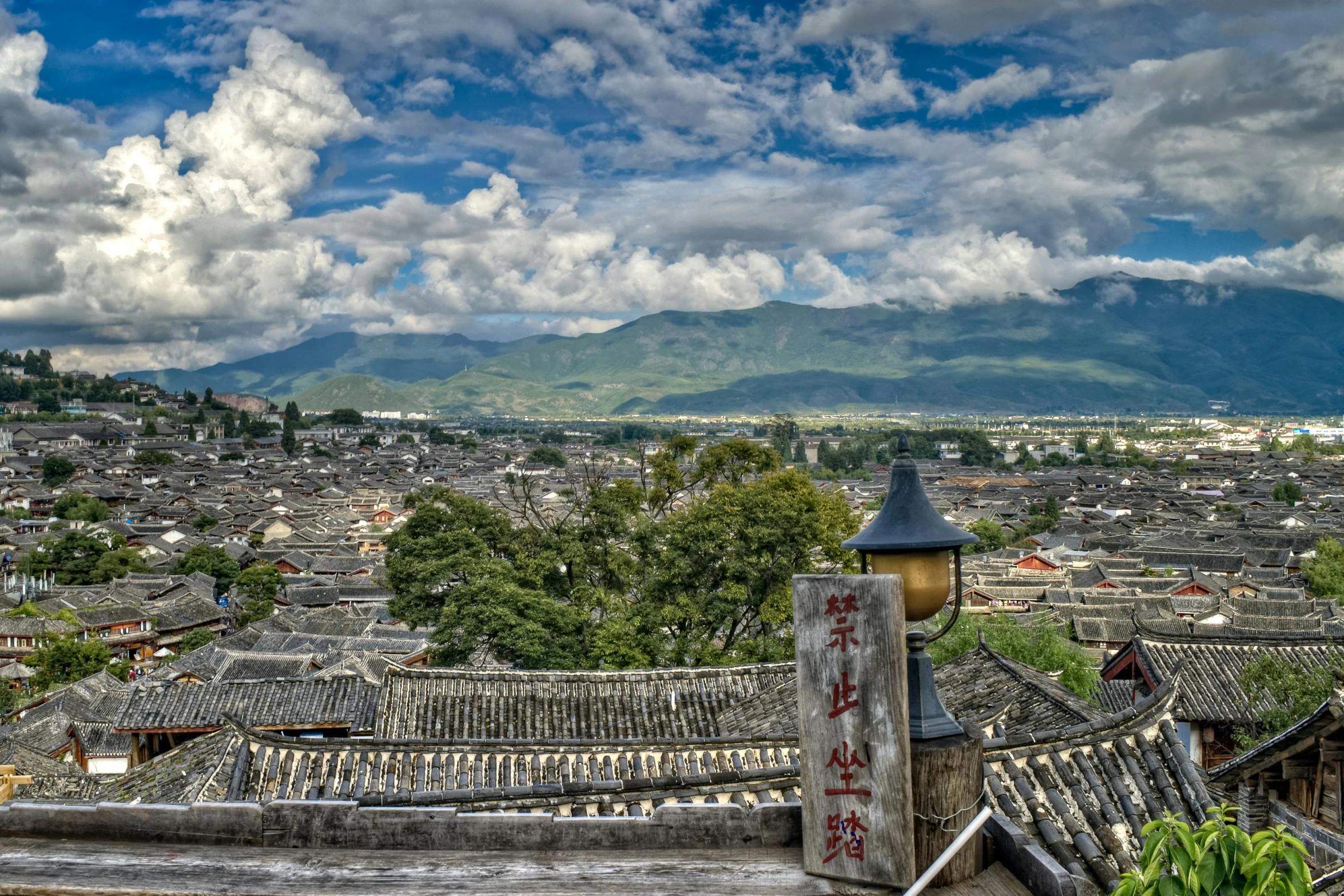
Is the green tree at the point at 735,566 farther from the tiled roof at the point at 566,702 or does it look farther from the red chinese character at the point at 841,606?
the red chinese character at the point at 841,606

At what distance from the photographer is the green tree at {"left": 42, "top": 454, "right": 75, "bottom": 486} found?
6184 cm

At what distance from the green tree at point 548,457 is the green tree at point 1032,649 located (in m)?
67.5

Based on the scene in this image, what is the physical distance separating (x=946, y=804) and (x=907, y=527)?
1.00m

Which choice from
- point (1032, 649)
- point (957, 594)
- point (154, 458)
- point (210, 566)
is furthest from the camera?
point (154, 458)

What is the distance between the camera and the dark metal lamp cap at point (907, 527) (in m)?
2.63

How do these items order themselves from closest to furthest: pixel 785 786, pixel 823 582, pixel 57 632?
pixel 823 582 → pixel 785 786 → pixel 57 632

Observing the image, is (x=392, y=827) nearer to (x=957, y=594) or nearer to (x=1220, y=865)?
(x=1220, y=865)

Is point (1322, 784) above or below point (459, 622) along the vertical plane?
above

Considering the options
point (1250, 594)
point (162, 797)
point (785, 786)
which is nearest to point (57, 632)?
point (162, 797)

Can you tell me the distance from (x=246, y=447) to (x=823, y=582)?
323ft

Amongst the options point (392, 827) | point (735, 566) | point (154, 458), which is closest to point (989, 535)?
point (735, 566)

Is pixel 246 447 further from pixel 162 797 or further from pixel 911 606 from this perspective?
pixel 911 606

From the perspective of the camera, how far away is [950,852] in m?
1.77

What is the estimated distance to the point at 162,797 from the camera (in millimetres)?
7270
